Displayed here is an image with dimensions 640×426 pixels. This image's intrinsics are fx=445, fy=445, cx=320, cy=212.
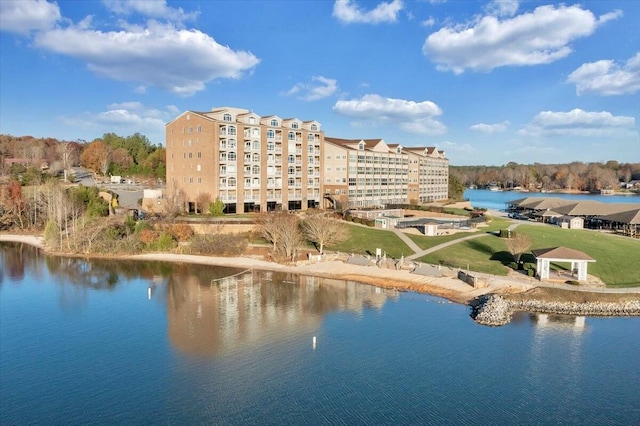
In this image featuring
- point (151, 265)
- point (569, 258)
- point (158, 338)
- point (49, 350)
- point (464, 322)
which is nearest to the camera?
point (49, 350)

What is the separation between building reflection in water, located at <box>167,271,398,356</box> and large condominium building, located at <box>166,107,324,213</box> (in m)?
21.8

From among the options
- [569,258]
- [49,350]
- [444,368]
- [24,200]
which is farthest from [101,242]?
[569,258]

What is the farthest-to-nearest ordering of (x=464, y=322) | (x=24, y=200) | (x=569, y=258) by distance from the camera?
(x=24, y=200) < (x=569, y=258) < (x=464, y=322)

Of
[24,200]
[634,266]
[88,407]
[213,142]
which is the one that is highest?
[213,142]

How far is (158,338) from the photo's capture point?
2566cm

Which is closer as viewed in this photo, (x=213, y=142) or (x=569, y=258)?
(x=569, y=258)

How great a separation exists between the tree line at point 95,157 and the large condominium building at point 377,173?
42.1m

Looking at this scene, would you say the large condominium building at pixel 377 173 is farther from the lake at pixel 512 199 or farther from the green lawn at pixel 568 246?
the green lawn at pixel 568 246

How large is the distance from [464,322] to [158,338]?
61.2 ft

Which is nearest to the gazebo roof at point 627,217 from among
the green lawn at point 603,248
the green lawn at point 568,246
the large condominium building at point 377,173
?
the green lawn at point 603,248

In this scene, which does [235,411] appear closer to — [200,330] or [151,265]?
[200,330]

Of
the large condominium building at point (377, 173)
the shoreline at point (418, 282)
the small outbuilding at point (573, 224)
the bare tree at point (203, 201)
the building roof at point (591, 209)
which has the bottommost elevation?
the shoreline at point (418, 282)

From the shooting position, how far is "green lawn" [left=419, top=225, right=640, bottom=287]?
119 feet

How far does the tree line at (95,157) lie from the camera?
308 feet
